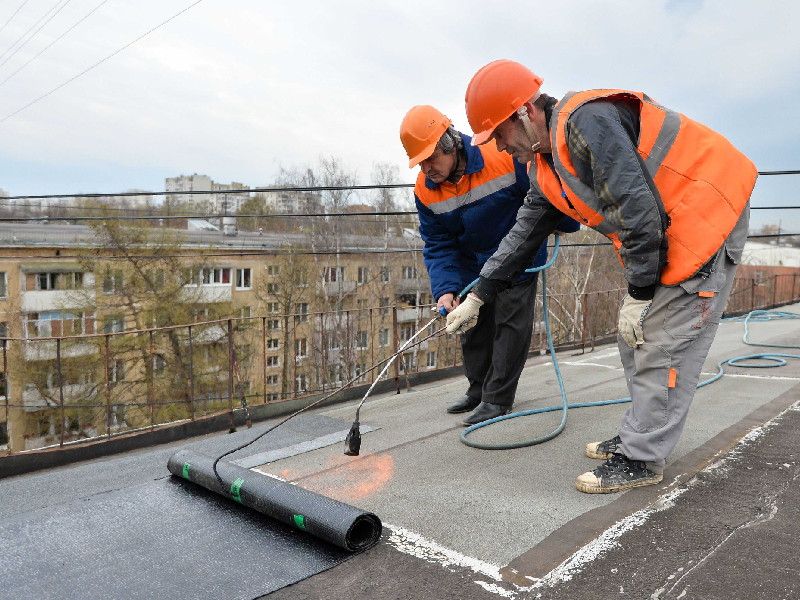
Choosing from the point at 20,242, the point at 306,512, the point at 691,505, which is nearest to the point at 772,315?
the point at 691,505

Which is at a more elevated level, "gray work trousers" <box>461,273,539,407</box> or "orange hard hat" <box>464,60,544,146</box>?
"orange hard hat" <box>464,60,544,146</box>

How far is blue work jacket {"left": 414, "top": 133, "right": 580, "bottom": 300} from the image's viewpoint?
3.42 meters

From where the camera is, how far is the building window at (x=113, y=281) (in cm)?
2895

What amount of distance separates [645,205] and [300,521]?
1.69m

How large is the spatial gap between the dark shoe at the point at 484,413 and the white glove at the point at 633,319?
4.46 ft

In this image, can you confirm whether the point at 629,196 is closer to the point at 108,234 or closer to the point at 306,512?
the point at 306,512

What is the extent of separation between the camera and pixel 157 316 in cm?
2895

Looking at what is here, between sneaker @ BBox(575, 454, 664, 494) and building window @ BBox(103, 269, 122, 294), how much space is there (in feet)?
99.9

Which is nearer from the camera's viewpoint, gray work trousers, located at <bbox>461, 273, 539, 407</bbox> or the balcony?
gray work trousers, located at <bbox>461, 273, 539, 407</bbox>

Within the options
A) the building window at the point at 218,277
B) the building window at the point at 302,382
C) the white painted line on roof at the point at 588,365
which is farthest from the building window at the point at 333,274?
the white painted line on roof at the point at 588,365

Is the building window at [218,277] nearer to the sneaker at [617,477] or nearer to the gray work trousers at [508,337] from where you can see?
the gray work trousers at [508,337]

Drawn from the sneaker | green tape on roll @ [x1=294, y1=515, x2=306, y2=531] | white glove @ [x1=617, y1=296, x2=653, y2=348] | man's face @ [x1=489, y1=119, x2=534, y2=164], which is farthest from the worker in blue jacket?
green tape on roll @ [x1=294, y1=515, x2=306, y2=531]

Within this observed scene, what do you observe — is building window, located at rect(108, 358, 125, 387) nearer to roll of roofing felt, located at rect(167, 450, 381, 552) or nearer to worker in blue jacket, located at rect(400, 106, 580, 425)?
worker in blue jacket, located at rect(400, 106, 580, 425)

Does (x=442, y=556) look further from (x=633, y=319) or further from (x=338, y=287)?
(x=338, y=287)
